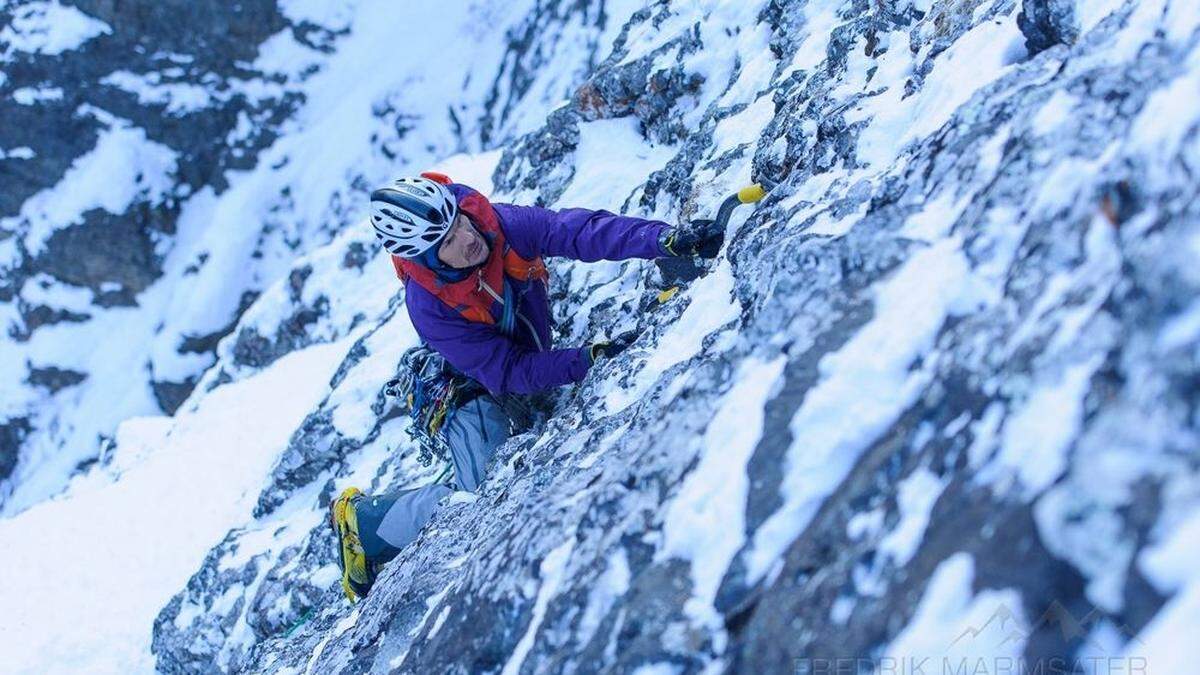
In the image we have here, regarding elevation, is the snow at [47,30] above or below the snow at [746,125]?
above

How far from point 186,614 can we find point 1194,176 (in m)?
8.62

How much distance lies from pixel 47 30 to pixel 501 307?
2427 centimetres

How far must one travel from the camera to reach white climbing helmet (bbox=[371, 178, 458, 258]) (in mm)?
5438

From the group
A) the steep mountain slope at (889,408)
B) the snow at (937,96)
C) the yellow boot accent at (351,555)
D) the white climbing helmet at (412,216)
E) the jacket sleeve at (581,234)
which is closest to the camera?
the steep mountain slope at (889,408)

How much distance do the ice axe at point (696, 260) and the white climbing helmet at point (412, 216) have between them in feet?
4.82

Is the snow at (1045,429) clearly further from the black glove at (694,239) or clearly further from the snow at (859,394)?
the black glove at (694,239)

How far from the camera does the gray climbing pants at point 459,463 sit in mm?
6215

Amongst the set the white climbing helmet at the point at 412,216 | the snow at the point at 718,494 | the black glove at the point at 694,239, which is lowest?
the snow at the point at 718,494

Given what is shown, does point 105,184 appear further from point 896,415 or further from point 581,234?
point 896,415

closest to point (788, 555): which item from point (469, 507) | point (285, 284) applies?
point (469, 507)

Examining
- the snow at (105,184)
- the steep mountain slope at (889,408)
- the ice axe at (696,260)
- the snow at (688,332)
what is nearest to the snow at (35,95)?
the snow at (105,184)

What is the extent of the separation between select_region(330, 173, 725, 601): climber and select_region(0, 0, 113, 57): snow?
2306 cm

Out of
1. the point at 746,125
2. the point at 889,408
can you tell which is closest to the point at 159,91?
the point at 746,125

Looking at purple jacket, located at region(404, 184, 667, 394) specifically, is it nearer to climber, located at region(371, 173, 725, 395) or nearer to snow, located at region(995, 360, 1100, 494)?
climber, located at region(371, 173, 725, 395)
